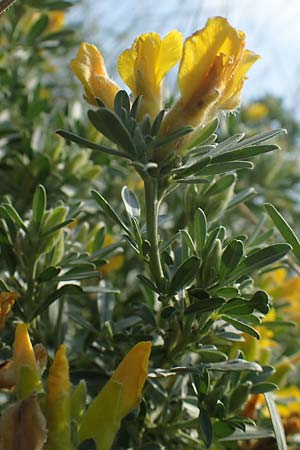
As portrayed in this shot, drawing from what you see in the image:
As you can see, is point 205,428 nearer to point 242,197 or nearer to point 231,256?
point 231,256

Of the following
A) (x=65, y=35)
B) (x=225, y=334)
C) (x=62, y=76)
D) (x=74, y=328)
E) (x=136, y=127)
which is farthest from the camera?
(x=62, y=76)

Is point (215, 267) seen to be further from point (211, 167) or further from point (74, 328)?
point (74, 328)

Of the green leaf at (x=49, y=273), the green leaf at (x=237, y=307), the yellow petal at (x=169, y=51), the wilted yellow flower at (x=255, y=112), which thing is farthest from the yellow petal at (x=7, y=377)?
the wilted yellow flower at (x=255, y=112)

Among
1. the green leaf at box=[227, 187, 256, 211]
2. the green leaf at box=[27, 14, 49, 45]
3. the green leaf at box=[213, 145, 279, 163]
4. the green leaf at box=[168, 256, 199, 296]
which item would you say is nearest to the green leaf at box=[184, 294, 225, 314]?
the green leaf at box=[168, 256, 199, 296]

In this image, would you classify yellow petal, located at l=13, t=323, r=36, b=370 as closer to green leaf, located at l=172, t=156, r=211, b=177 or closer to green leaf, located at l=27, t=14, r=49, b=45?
green leaf, located at l=172, t=156, r=211, b=177

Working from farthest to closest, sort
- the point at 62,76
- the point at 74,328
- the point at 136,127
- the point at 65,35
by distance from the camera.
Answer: the point at 62,76 → the point at 65,35 → the point at 74,328 → the point at 136,127

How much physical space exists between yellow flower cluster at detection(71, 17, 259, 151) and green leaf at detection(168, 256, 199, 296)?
122mm

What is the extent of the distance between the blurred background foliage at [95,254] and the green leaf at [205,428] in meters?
0.04

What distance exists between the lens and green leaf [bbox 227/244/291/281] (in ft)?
2.04

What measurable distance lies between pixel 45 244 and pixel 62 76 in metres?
1.41

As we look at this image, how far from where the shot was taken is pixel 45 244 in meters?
0.73

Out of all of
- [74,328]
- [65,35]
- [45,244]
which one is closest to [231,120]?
[65,35]

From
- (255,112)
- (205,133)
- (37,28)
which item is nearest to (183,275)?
(205,133)

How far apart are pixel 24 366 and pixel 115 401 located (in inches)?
3.5
